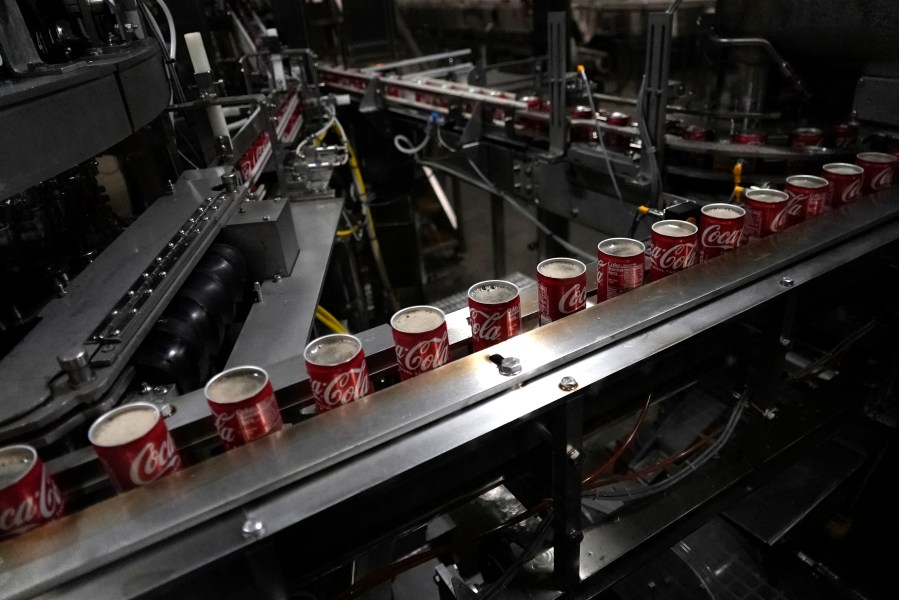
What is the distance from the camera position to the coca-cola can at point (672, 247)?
135cm

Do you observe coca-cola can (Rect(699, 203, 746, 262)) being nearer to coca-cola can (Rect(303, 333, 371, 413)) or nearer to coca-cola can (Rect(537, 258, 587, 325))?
coca-cola can (Rect(537, 258, 587, 325))

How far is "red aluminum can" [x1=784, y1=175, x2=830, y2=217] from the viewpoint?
1.55 metres

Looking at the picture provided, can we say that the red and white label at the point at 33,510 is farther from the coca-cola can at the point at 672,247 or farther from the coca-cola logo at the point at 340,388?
the coca-cola can at the point at 672,247

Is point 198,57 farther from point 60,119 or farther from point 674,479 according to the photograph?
point 674,479

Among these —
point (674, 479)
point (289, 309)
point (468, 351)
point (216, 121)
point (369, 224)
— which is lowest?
point (369, 224)

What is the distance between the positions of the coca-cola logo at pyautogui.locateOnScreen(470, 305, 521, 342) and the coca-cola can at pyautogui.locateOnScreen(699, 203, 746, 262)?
57 cm

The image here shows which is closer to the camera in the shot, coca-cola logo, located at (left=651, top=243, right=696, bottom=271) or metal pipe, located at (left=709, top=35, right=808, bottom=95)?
coca-cola logo, located at (left=651, top=243, right=696, bottom=271)

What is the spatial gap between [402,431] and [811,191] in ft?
4.21

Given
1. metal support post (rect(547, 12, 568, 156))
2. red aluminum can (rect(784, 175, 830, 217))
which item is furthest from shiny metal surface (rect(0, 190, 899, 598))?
metal support post (rect(547, 12, 568, 156))

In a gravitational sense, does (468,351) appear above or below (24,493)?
below

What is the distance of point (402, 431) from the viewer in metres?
0.96

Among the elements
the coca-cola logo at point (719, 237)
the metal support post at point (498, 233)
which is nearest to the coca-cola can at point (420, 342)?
the coca-cola logo at point (719, 237)

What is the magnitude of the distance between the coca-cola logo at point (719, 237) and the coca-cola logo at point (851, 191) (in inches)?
17.9

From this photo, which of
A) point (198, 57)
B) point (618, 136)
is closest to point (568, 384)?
point (618, 136)
